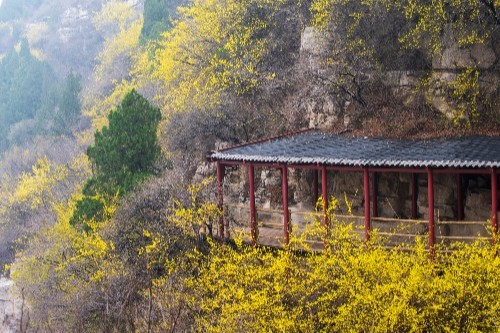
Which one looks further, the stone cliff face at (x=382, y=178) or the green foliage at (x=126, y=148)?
the green foliage at (x=126, y=148)

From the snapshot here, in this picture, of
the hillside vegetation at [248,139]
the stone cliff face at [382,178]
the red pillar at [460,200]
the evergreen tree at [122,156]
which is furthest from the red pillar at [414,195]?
the evergreen tree at [122,156]

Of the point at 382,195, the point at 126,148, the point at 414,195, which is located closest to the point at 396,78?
the point at 382,195

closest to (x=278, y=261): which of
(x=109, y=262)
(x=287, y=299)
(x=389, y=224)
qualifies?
(x=287, y=299)

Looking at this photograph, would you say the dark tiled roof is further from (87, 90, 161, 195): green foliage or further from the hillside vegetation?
(87, 90, 161, 195): green foliage

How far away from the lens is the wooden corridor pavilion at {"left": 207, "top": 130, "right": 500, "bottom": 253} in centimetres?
1631

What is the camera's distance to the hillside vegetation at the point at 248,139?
15555mm

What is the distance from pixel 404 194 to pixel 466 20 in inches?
274

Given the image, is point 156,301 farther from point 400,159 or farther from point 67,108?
point 67,108

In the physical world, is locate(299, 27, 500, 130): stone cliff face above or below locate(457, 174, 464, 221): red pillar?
above

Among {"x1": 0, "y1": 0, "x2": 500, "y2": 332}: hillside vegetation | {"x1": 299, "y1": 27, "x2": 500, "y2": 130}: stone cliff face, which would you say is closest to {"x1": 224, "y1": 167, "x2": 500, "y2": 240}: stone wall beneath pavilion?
{"x1": 0, "y1": 0, "x2": 500, "y2": 332}: hillside vegetation

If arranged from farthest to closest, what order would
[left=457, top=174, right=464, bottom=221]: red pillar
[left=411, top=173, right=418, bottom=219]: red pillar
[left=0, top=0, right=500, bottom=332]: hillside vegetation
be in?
1. [left=411, top=173, right=418, bottom=219]: red pillar
2. [left=457, top=174, right=464, bottom=221]: red pillar
3. [left=0, top=0, right=500, bottom=332]: hillside vegetation

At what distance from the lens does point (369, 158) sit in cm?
1744

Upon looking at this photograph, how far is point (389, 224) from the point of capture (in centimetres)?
2095

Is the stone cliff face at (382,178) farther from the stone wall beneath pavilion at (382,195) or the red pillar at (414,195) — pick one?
the red pillar at (414,195)
